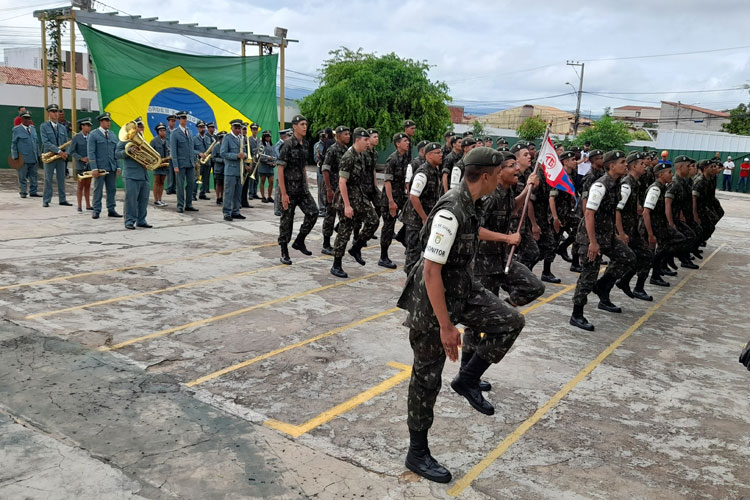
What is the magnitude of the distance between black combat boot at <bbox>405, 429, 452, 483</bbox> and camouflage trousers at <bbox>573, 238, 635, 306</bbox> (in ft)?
12.1

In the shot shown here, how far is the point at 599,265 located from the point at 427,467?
3928 millimetres

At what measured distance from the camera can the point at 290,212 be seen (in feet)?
29.0

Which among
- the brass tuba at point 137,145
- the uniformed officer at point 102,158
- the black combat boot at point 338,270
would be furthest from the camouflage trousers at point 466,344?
the uniformed officer at point 102,158

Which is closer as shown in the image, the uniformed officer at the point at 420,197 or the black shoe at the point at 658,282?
the uniformed officer at the point at 420,197

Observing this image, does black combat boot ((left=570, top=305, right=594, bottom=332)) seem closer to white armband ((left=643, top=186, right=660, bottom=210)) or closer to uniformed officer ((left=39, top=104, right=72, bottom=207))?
white armband ((left=643, top=186, right=660, bottom=210))

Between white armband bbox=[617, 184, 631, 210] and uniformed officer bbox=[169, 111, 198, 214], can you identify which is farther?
uniformed officer bbox=[169, 111, 198, 214]

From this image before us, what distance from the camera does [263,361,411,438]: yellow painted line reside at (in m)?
4.05

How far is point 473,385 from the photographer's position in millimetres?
4469

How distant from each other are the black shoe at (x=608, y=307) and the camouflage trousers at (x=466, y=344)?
11.3ft

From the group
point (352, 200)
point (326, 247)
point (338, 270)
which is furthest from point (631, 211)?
point (326, 247)

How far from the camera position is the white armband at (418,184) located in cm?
734

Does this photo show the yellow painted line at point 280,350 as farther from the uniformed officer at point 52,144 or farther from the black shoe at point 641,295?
the uniformed officer at point 52,144

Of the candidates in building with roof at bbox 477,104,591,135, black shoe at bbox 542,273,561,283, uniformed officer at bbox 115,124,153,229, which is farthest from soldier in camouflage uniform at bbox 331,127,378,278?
building with roof at bbox 477,104,591,135

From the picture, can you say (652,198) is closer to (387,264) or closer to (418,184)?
(418,184)
